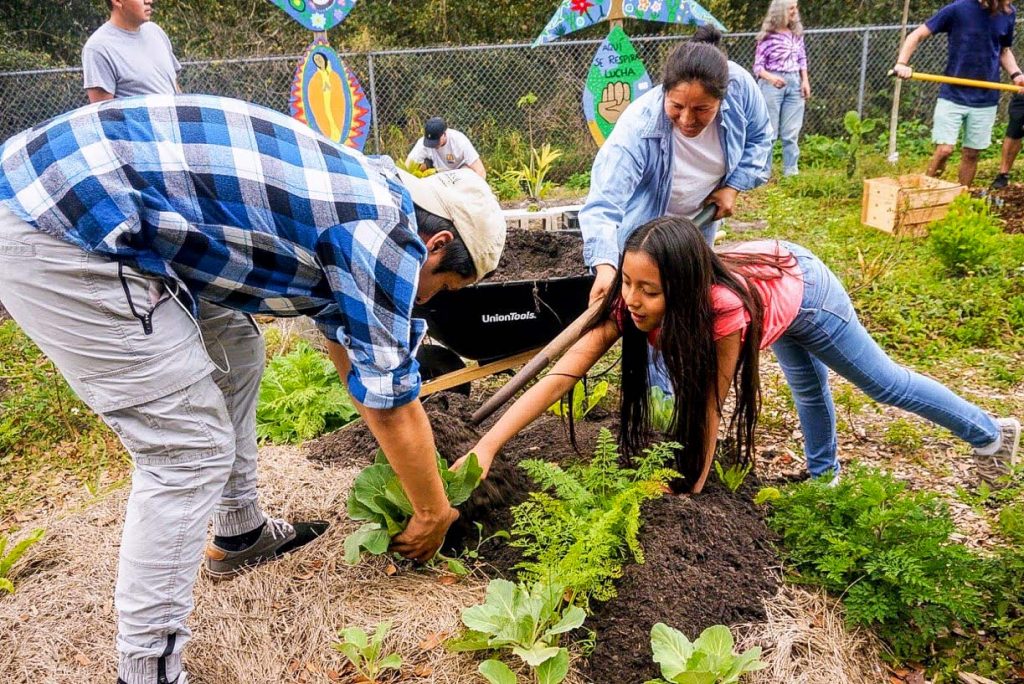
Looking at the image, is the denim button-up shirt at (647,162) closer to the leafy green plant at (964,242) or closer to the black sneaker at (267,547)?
the black sneaker at (267,547)

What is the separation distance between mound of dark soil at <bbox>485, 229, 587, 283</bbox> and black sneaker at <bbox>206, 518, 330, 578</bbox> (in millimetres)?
1640

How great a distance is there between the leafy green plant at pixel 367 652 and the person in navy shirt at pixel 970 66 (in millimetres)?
7147

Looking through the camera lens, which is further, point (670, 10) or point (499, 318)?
point (670, 10)

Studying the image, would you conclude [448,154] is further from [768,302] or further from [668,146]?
[768,302]

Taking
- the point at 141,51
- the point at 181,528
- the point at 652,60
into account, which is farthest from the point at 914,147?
the point at 181,528

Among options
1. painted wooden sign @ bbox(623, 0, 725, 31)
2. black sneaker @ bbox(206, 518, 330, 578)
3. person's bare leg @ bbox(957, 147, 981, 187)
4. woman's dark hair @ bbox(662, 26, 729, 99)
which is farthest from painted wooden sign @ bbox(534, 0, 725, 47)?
black sneaker @ bbox(206, 518, 330, 578)

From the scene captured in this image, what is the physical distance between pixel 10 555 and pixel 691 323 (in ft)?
8.21

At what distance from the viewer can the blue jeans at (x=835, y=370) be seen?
9.07 ft

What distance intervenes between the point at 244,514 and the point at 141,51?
136 inches

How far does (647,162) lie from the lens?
11.4 feet

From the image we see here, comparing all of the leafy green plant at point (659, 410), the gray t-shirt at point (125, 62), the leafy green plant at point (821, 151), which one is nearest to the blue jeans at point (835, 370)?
the leafy green plant at point (659, 410)

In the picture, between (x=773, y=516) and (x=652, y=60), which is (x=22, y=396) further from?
(x=652, y=60)

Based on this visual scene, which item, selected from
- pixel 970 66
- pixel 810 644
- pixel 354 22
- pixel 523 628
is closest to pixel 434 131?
pixel 970 66

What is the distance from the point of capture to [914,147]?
35.4 ft
